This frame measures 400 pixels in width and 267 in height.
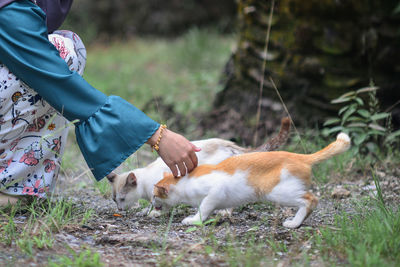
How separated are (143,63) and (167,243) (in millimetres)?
6017

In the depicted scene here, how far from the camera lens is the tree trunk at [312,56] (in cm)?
361

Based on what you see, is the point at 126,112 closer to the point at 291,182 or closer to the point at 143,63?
the point at 291,182

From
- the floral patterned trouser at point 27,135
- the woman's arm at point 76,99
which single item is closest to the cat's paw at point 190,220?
the woman's arm at point 76,99

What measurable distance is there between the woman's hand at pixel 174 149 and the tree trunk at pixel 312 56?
173cm

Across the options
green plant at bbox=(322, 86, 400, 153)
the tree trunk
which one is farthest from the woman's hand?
the tree trunk

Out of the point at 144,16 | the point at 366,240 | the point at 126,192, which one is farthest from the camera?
the point at 144,16

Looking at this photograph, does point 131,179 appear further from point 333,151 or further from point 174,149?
point 333,151

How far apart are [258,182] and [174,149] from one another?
44cm

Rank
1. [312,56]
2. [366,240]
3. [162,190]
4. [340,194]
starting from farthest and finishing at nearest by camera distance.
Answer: [312,56], [340,194], [162,190], [366,240]

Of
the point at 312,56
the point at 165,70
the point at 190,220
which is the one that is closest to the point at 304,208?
the point at 190,220

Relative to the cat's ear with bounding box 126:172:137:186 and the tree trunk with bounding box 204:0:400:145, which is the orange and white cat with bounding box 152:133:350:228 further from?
the tree trunk with bounding box 204:0:400:145

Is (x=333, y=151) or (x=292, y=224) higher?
(x=333, y=151)

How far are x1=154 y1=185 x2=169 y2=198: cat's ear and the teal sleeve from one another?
0.28 metres

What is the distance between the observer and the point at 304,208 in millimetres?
2199
